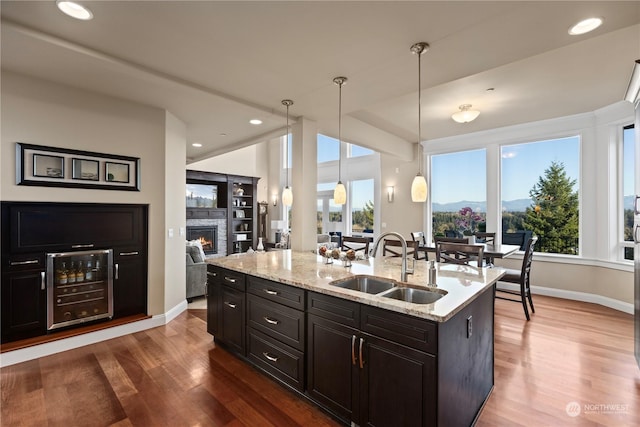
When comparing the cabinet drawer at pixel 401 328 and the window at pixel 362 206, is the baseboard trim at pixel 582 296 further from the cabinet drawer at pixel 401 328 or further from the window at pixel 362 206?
the cabinet drawer at pixel 401 328

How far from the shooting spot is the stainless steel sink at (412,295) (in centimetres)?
202

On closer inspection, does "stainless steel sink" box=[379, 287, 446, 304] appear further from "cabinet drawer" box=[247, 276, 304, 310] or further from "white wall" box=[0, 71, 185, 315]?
"white wall" box=[0, 71, 185, 315]

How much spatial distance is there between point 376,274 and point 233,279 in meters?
1.35

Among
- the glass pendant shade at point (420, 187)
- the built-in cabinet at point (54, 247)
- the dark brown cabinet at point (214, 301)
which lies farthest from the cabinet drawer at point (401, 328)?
the built-in cabinet at point (54, 247)

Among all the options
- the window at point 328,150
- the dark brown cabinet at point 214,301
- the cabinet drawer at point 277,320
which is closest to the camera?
the cabinet drawer at point 277,320

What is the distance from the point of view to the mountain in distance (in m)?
5.31

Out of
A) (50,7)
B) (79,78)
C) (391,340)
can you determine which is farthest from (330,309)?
(79,78)

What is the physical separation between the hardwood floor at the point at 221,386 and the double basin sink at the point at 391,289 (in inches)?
35.3

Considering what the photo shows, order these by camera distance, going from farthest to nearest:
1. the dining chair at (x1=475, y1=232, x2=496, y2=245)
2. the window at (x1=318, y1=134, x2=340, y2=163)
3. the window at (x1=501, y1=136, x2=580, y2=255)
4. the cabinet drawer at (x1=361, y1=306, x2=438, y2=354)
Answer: the window at (x1=318, y1=134, x2=340, y2=163) → the dining chair at (x1=475, y1=232, x2=496, y2=245) → the window at (x1=501, y1=136, x2=580, y2=255) → the cabinet drawer at (x1=361, y1=306, x2=438, y2=354)

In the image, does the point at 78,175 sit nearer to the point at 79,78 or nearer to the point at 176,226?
the point at 79,78

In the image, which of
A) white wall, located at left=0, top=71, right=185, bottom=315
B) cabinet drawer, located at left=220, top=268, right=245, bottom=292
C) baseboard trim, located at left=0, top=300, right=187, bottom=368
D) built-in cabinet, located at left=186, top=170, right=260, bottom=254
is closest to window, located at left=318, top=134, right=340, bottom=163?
built-in cabinet, located at left=186, top=170, right=260, bottom=254

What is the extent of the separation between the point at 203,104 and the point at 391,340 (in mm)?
3314

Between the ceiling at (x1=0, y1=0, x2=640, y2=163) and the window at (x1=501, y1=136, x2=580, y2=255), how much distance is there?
1136mm

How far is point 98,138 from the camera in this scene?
332cm
